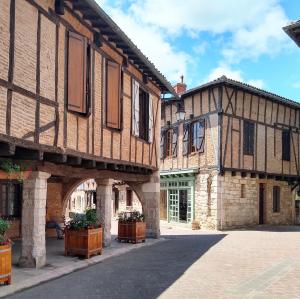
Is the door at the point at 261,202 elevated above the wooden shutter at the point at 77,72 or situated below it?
below

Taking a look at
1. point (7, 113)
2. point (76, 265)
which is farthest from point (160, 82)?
point (7, 113)

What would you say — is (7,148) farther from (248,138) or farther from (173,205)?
(173,205)

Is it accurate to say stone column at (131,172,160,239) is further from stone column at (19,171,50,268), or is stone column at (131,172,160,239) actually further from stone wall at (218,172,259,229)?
stone column at (19,171,50,268)

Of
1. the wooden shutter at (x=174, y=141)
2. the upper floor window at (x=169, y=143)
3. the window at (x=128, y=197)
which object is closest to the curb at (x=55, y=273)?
the wooden shutter at (x=174, y=141)

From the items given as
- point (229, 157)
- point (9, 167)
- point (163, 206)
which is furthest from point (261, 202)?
point (9, 167)

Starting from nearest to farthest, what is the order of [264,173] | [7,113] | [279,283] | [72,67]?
[7,113] < [279,283] < [72,67] < [264,173]

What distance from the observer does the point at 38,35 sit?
321 inches

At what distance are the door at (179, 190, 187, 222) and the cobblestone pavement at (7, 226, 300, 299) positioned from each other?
8094 millimetres

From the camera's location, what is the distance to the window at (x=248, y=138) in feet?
67.7

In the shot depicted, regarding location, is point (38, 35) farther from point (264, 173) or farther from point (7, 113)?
point (264, 173)

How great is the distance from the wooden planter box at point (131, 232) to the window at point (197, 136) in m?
7.22

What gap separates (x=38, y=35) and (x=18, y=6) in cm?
72

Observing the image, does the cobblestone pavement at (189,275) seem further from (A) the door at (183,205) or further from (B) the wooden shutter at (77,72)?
(A) the door at (183,205)

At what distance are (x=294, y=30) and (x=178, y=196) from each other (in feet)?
51.5
